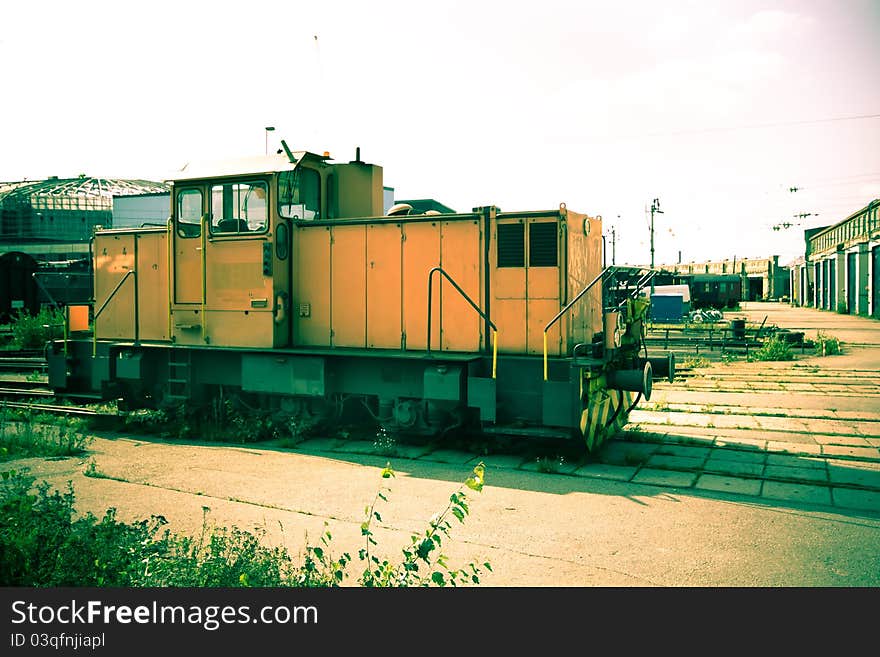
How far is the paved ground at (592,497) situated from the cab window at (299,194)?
318 centimetres

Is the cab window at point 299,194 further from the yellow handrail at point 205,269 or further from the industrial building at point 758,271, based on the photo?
the industrial building at point 758,271

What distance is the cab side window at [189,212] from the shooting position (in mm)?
9992

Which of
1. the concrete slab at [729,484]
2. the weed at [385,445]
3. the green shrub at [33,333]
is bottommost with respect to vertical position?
the concrete slab at [729,484]

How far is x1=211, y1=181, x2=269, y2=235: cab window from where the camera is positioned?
9516 millimetres

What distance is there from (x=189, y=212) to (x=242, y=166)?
3.66 ft

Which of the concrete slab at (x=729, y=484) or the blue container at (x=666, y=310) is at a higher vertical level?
the blue container at (x=666, y=310)

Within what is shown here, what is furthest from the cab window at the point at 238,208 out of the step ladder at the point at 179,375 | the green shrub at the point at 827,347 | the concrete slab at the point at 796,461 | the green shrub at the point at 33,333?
the green shrub at the point at 827,347

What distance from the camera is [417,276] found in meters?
9.17

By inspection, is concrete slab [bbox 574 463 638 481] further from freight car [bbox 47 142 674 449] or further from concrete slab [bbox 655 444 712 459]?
concrete slab [bbox 655 444 712 459]

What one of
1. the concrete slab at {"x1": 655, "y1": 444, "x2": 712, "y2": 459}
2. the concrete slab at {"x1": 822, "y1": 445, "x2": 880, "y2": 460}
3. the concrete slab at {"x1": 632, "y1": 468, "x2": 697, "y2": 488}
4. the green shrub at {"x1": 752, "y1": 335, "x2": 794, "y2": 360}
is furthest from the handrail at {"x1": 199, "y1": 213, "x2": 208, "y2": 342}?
the green shrub at {"x1": 752, "y1": 335, "x2": 794, "y2": 360}

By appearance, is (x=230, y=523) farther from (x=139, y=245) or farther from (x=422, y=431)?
(x=139, y=245)

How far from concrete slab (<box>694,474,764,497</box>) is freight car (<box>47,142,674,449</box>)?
4.56 ft

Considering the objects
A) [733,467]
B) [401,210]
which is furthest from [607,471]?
[401,210]

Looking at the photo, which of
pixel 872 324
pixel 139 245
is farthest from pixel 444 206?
pixel 139 245
